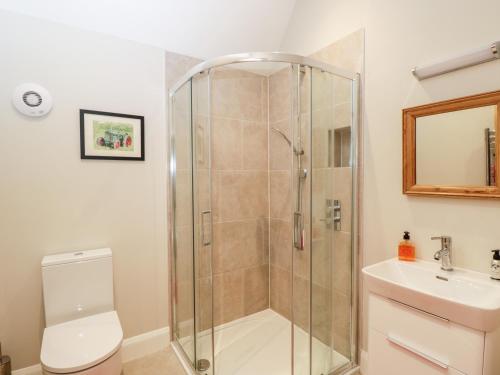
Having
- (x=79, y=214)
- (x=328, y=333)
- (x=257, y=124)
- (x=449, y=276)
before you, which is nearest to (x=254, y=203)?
(x=257, y=124)

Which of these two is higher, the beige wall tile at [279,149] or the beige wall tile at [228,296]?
the beige wall tile at [279,149]

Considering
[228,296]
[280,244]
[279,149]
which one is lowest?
[228,296]

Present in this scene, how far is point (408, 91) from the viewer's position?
1.58 m

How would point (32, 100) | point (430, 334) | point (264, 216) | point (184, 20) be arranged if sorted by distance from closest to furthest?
point (430, 334), point (32, 100), point (184, 20), point (264, 216)

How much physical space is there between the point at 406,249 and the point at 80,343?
1.86m

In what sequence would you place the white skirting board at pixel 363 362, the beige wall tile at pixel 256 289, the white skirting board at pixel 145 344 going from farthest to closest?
the beige wall tile at pixel 256 289 < the white skirting board at pixel 145 344 < the white skirting board at pixel 363 362

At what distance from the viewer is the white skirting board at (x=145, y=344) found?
2.07 meters

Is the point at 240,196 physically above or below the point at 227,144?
below

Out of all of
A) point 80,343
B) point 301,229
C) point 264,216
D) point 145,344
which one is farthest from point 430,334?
point 145,344

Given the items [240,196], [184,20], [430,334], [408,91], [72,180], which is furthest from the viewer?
[240,196]

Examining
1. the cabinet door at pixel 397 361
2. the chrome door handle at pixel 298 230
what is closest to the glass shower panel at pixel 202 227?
the chrome door handle at pixel 298 230

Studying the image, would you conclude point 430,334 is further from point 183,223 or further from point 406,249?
point 183,223

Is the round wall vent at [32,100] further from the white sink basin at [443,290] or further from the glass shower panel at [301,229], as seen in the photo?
the white sink basin at [443,290]

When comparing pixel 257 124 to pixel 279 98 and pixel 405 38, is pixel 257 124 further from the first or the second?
pixel 405 38
